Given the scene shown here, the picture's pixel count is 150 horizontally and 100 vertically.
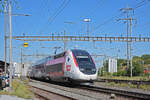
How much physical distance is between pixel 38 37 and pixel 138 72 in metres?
45.1

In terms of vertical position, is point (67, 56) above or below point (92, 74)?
above

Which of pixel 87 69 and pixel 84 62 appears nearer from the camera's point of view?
pixel 87 69

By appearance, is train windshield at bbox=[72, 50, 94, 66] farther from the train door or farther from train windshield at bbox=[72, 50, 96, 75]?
the train door

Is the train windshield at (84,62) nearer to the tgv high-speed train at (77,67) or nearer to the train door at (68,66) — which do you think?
the tgv high-speed train at (77,67)

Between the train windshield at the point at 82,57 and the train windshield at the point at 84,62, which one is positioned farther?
the train windshield at the point at 82,57

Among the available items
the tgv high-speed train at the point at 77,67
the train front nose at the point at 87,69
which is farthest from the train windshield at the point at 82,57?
the train front nose at the point at 87,69

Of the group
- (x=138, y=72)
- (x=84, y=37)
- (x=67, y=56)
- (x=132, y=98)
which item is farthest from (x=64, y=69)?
(x=138, y=72)

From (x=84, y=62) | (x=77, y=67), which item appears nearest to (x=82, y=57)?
(x=84, y=62)

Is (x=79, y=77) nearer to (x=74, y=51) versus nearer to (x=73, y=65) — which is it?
(x=73, y=65)

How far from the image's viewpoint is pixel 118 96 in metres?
16.5

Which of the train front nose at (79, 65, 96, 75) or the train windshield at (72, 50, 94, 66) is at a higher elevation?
the train windshield at (72, 50, 94, 66)

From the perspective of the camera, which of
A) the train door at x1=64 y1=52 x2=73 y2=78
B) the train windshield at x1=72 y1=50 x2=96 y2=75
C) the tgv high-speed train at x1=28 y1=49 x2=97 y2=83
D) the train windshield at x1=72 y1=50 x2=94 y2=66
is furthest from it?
the train door at x1=64 y1=52 x2=73 y2=78

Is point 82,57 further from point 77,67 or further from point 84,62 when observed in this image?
point 77,67

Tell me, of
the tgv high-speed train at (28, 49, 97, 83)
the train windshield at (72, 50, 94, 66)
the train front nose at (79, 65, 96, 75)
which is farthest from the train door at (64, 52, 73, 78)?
the train front nose at (79, 65, 96, 75)
